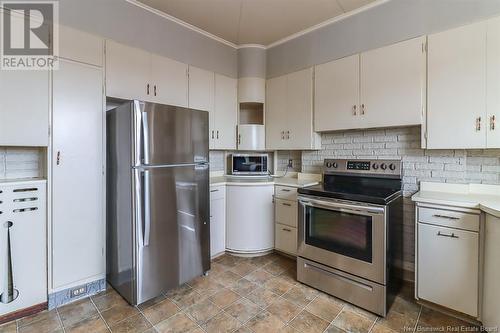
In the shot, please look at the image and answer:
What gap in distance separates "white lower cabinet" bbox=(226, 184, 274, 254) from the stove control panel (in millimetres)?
720

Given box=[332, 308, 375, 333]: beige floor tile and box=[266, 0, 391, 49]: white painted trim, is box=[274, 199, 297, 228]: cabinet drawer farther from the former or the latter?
box=[266, 0, 391, 49]: white painted trim

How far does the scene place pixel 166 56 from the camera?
2.67 meters

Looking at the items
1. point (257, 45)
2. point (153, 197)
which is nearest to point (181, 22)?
point (257, 45)

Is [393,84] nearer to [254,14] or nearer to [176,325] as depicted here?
[254,14]

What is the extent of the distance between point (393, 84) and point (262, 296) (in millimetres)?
2256

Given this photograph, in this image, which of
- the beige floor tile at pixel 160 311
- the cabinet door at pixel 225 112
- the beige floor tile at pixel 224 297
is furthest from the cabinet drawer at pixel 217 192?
the beige floor tile at pixel 160 311

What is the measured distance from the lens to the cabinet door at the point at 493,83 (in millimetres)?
1833

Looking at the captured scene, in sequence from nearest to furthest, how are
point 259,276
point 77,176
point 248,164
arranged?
point 77,176
point 259,276
point 248,164

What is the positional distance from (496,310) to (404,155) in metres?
1.35

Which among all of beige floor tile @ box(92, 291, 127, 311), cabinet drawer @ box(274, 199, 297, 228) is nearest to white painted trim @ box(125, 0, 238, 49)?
cabinet drawer @ box(274, 199, 297, 228)

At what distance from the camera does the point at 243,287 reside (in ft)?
7.59

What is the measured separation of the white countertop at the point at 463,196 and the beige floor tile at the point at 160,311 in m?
2.11

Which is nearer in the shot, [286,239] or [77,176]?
[77,176]

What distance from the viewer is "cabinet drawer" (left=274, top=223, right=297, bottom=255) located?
2.78 m
